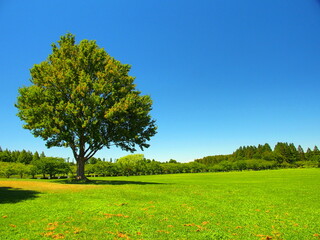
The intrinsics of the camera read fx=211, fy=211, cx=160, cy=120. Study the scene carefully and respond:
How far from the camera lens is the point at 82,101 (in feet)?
94.6

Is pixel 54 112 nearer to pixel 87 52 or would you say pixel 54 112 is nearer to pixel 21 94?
pixel 21 94

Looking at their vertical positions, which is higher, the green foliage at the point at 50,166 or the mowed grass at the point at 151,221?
the green foliage at the point at 50,166

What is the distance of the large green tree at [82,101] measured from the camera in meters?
28.2

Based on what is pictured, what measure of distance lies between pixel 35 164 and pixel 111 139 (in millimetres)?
73714

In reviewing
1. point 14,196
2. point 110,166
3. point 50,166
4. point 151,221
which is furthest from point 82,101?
point 110,166

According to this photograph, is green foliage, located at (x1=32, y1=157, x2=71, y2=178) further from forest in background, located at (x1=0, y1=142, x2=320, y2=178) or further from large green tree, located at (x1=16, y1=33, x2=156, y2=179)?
large green tree, located at (x1=16, y1=33, x2=156, y2=179)

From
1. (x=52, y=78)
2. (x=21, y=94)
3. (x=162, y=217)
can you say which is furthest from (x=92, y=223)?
(x=21, y=94)

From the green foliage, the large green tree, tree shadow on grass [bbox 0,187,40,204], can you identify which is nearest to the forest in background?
the green foliage

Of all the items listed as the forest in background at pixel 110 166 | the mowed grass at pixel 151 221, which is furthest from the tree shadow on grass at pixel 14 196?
the forest in background at pixel 110 166

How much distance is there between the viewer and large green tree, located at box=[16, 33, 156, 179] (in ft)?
92.7

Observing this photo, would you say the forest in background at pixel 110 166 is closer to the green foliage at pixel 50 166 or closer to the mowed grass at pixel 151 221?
the green foliage at pixel 50 166

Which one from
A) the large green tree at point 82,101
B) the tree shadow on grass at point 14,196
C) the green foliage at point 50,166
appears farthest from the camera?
the green foliage at point 50,166

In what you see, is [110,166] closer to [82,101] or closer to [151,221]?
[82,101]

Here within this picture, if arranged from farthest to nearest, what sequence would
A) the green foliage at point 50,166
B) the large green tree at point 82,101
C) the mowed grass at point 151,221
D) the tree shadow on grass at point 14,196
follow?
the green foliage at point 50,166 → the large green tree at point 82,101 → the tree shadow on grass at point 14,196 → the mowed grass at point 151,221
